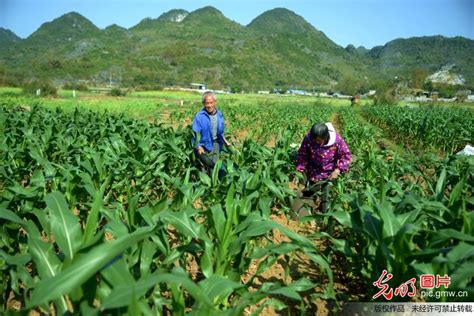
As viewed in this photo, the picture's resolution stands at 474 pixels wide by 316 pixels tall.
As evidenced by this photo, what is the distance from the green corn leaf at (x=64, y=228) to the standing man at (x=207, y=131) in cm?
309

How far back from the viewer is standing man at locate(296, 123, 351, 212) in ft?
13.6

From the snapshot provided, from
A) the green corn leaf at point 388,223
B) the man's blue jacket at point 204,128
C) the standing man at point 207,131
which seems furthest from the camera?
the man's blue jacket at point 204,128

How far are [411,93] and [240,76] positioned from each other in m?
64.2

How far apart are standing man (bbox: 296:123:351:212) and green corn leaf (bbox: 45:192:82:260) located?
2.93 m

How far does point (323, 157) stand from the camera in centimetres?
434

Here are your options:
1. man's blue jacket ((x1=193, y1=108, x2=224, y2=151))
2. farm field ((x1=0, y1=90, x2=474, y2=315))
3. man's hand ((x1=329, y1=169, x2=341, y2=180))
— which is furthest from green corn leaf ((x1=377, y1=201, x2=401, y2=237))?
man's blue jacket ((x1=193, y1=108, x2=224, y2=151))

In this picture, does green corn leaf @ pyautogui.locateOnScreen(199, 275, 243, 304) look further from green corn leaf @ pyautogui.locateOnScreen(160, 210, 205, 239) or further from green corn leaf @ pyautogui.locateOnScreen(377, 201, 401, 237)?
green corn leaf @ pyautogui.locateOnScreen(377, 201, 401, 237)

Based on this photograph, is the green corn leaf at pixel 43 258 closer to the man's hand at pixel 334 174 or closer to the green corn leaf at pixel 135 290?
the green corn leaf at pixel 135 290

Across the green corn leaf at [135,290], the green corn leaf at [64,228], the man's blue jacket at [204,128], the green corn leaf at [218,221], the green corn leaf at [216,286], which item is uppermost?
the man's blue jacket at [204,128]

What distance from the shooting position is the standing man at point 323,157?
414 cm

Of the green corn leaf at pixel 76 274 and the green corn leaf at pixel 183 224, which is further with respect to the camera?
the green corn leaf at pixel 183 224

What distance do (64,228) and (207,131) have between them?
3.49m

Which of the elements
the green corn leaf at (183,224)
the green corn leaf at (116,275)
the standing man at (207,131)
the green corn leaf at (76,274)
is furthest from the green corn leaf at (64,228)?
the standing man at (207,131)

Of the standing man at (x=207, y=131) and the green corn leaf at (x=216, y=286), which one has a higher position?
the standing man at (x=207, y=131)
